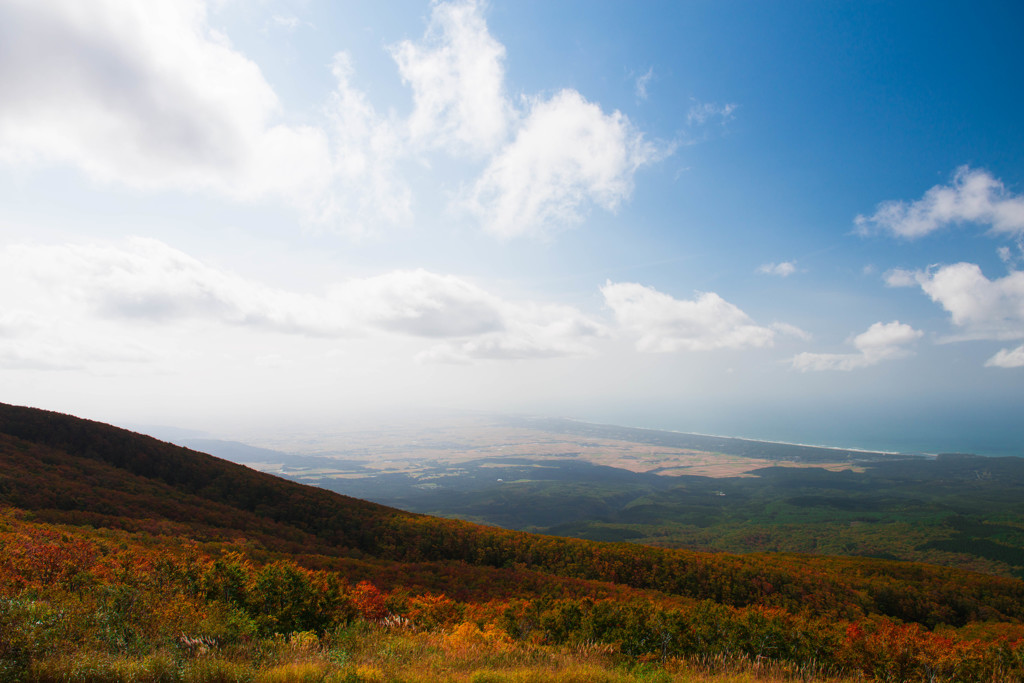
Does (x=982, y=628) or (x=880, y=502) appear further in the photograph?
(x=880, y=502)

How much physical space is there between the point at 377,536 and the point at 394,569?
216 inches

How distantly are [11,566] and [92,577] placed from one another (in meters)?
1.67

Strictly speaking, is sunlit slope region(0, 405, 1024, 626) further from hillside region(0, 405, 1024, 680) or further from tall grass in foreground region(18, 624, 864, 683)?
tall grass in foreground region(18, 624, 864, 683)

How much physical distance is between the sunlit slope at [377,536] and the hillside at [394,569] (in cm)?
9

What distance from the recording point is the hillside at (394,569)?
10094mm

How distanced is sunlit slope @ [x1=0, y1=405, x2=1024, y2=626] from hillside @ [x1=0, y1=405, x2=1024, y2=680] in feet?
0.30

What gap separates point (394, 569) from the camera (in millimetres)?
17203

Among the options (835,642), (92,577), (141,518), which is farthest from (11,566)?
(835,642)

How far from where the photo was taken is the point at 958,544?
6525 cm

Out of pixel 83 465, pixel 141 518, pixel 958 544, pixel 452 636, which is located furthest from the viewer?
pixel 958 544

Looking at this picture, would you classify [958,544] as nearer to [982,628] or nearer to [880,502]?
[880,502]

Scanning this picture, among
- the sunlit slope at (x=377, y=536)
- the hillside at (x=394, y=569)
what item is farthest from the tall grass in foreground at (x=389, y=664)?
the sunlit slope at (x=377, y=536)

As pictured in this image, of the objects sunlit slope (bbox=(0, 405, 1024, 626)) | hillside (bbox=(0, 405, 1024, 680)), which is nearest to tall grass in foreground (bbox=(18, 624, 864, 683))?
hillside (bbox=(0, 405, 1024, 680))

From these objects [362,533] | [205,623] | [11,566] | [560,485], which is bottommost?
[560,485]
